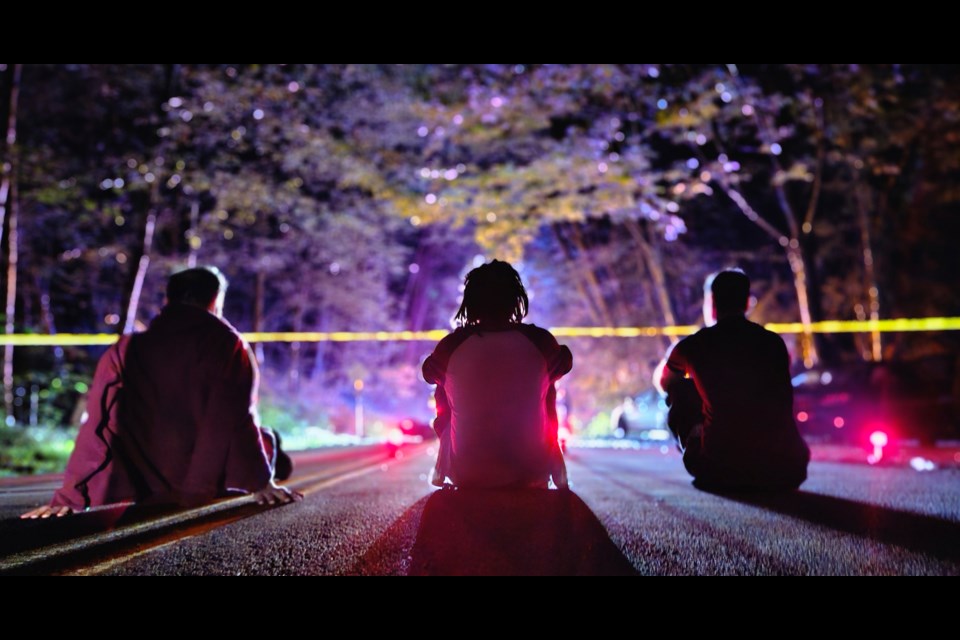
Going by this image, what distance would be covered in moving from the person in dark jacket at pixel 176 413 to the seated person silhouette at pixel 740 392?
99.6 inches

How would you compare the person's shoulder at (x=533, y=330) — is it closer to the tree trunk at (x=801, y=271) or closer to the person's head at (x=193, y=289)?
the person's head at (x=193, y=289)

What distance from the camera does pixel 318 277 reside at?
32.1m

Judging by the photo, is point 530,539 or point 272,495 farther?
point 272,495

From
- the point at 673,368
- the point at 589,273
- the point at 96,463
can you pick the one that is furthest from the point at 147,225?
the point at 589,273

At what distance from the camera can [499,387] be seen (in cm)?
377

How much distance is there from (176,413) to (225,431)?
30 centimetres

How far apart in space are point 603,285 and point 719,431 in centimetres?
2422

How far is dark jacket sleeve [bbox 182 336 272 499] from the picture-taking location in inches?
179

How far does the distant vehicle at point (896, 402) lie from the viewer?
12211 millimetres

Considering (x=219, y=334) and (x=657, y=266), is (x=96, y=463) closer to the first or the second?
(x=219, y=334)

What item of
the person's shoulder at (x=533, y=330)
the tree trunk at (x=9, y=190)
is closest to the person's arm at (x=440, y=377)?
the person's shoulder at (x=533, y=330)

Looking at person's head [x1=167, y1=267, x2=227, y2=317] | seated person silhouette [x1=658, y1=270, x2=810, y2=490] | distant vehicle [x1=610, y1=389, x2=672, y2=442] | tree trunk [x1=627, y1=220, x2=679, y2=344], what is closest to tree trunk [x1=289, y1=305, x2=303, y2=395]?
distant vehicle [x1=610, y1=389, x2=672, y2=442]

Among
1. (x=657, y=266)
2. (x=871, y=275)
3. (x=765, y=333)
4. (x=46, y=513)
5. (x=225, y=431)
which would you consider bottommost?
(x=46, y=513)
